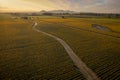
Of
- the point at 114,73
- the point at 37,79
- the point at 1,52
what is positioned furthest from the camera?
the point at 1,52

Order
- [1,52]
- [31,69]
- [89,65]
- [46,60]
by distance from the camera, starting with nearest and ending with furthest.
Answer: [31,69] < [89,65] < [46,60] < [1,52]

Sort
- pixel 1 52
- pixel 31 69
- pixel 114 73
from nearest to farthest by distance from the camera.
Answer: pixel 114 73 < pixel 31 69 < pixel 1 52

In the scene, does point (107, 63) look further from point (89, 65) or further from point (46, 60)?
point (46, 60)

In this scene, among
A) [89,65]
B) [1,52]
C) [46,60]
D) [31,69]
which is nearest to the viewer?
[31,69]

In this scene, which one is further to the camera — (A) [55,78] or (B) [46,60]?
(B) [46,60]

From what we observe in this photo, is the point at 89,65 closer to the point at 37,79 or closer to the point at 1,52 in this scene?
the point at 37,79

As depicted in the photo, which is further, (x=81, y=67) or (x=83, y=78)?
(x=81, y=67)

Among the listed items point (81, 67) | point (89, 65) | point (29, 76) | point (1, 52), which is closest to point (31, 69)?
point (29, 76)

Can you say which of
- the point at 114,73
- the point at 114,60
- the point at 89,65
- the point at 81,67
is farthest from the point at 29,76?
the point at 114,60

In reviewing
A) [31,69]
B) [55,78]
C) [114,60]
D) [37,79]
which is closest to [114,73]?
[114,60]
